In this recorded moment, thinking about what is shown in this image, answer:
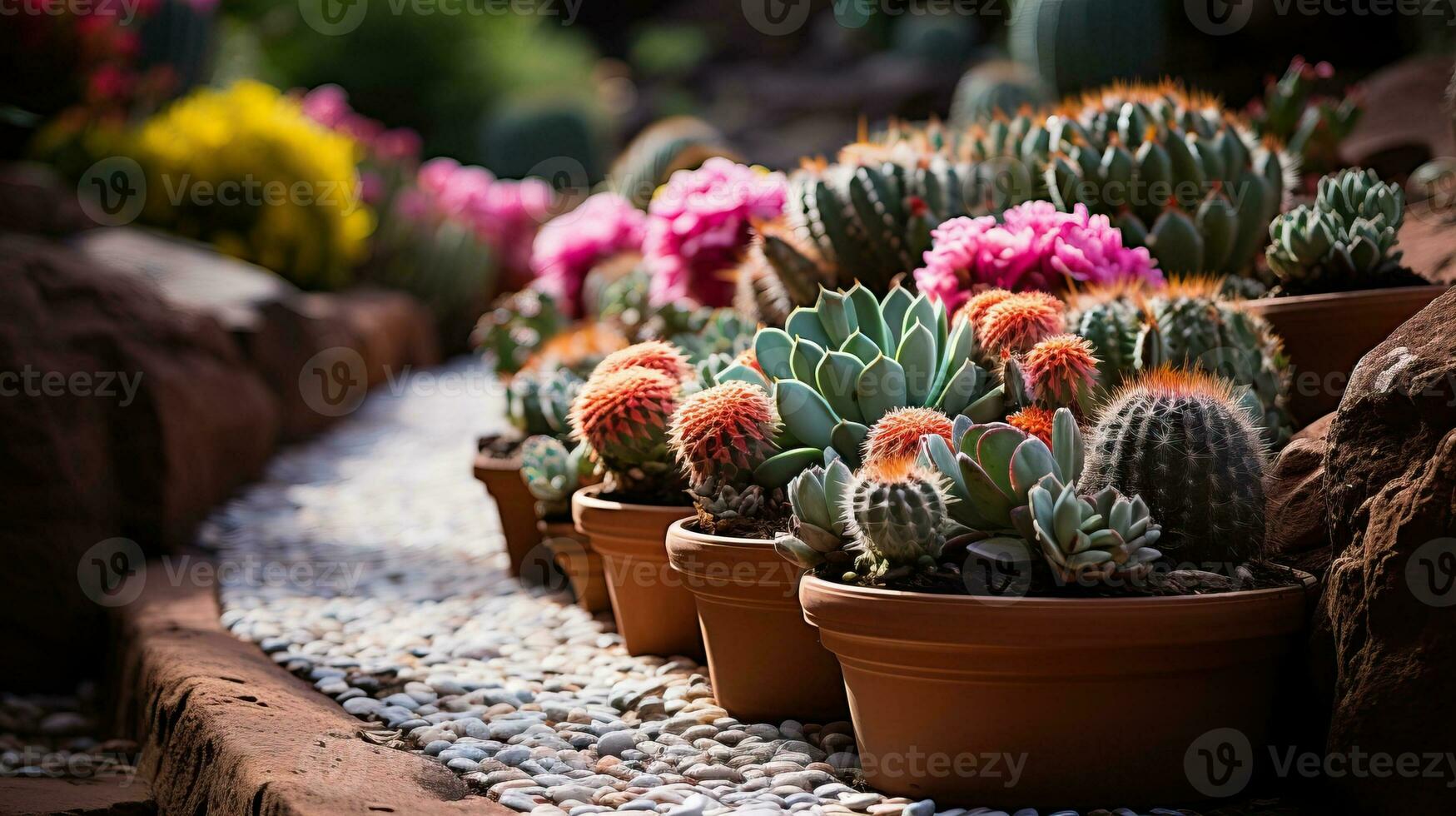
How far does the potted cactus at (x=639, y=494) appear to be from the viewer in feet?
9.55

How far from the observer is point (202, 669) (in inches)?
112

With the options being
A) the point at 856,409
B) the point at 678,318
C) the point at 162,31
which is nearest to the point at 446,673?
the point at 856,409

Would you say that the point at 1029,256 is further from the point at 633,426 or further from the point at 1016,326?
the point at 633,426

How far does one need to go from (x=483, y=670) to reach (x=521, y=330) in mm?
2215

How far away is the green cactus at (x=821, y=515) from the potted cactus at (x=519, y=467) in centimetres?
165

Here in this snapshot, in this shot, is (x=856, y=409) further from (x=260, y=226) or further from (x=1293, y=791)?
(x=260, y=226)

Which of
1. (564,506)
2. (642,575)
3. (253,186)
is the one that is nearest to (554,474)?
(564,506)

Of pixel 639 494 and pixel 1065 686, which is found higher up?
pixel 639 494


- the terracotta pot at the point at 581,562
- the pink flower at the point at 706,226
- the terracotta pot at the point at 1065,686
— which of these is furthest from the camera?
the pink flower at the point at 706,226

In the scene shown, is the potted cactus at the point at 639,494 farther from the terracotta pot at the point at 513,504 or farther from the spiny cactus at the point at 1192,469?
the spiny cactus at the point at 1192,469

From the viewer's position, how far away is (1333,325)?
2.99 m

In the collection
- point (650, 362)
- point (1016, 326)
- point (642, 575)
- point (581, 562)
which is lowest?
point (581, 562)

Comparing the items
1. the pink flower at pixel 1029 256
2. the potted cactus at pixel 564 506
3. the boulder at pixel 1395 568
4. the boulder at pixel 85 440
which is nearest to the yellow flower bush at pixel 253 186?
the boulder at pixel 85 440

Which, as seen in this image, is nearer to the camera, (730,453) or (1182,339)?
(730,453)
